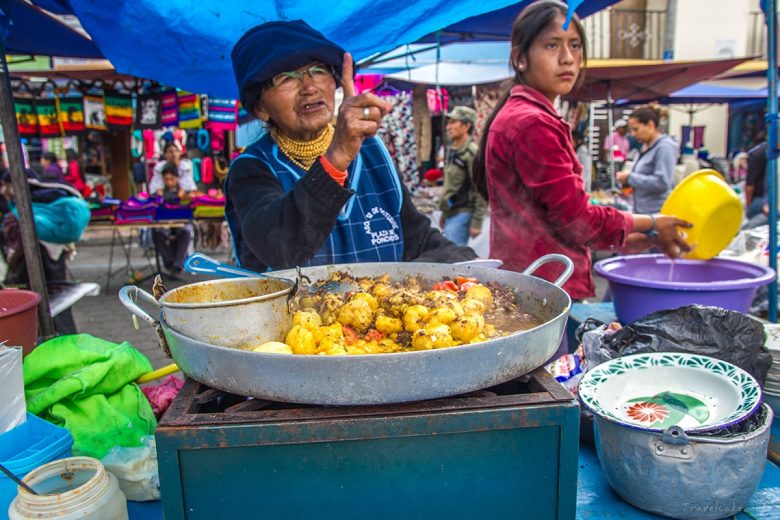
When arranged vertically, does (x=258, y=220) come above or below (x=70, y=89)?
below

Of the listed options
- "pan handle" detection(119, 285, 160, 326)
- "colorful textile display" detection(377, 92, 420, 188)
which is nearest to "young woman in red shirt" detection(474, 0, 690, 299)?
"pan handle" detection(119, 285, 160, 326)

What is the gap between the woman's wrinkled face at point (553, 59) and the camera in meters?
2.33

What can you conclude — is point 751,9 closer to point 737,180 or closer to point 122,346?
point 737,180

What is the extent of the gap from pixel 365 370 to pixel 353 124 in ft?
2.37

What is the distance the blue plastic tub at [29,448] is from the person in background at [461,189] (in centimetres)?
543

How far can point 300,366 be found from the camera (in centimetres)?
93

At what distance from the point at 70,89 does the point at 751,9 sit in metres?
20.3

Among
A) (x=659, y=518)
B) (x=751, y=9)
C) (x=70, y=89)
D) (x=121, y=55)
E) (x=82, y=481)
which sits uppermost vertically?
(x=751, y=9)

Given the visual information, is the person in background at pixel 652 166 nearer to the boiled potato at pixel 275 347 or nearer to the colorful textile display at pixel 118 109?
the boiled potato at pixel 275 347

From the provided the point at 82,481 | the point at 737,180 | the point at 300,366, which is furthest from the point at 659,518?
the point at 737,180

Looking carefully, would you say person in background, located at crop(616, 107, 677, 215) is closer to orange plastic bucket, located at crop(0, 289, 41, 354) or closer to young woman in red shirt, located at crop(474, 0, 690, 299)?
young woman in red shirt, located at crop(474, 0, 690, 299)

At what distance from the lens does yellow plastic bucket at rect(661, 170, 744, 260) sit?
2.32 m

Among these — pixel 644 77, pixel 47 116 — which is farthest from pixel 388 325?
pixel 644 77

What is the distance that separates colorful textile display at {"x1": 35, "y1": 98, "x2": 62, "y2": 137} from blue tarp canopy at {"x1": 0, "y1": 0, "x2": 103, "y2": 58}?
5.65 meters
